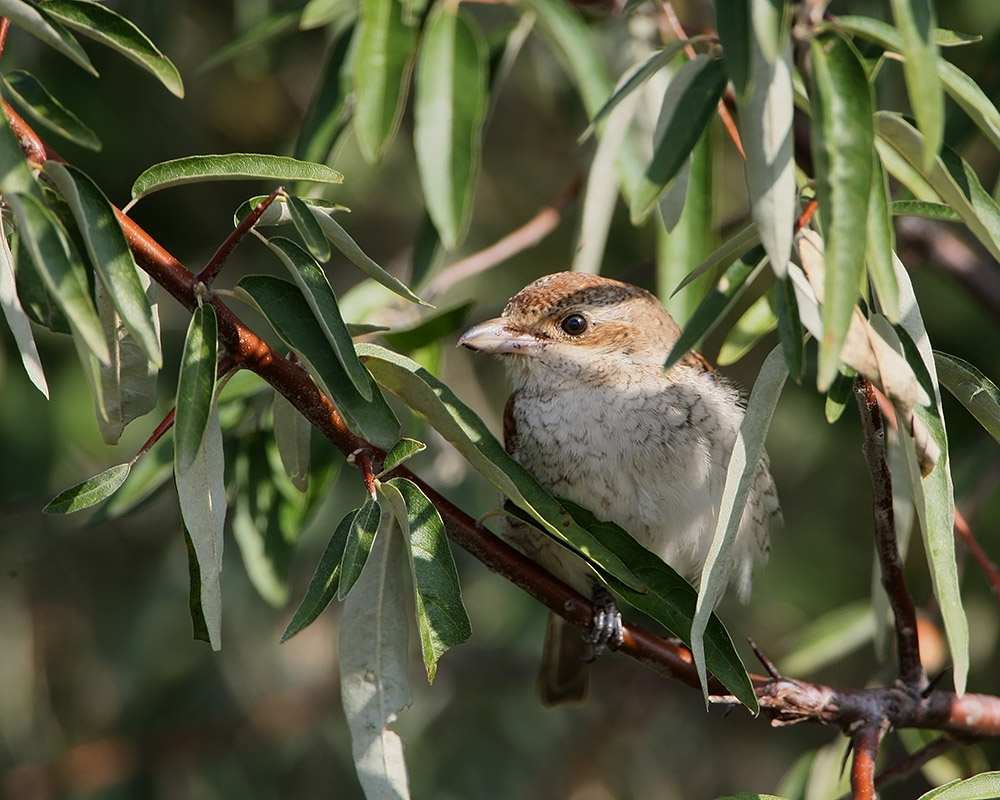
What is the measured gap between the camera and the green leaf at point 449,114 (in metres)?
2.64

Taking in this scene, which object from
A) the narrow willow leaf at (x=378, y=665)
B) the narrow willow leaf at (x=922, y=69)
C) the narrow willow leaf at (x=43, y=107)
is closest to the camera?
the narrow willow leaf at (x=922, y=69)

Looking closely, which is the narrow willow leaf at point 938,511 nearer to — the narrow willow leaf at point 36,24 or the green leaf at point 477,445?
the green leaf at point 477,445

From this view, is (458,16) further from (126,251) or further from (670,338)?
(126,251)

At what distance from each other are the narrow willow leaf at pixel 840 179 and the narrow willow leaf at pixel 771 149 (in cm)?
7

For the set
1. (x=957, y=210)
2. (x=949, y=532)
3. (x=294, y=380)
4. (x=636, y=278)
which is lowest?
(x=636, y=278)

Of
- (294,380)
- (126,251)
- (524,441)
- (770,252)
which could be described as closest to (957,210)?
(770,252)

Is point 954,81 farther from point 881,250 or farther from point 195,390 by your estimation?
point 195,390

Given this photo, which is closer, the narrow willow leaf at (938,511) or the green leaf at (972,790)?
the narrow willow leaf at (938,511)

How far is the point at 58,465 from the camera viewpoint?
4.70 m

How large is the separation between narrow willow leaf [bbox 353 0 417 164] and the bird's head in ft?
3.01

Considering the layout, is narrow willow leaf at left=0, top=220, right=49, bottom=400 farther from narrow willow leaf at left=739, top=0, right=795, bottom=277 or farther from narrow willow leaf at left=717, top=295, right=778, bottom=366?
narrow willow leaf at left=717, top=295, right=778, bottom=366

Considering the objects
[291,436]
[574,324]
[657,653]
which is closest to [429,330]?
[574,324]

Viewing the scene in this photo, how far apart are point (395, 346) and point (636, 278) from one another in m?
1.50

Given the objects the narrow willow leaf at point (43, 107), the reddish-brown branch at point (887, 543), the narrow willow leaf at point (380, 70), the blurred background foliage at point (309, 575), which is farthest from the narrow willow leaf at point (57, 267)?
the blurred background foliage at point (309, 575)
